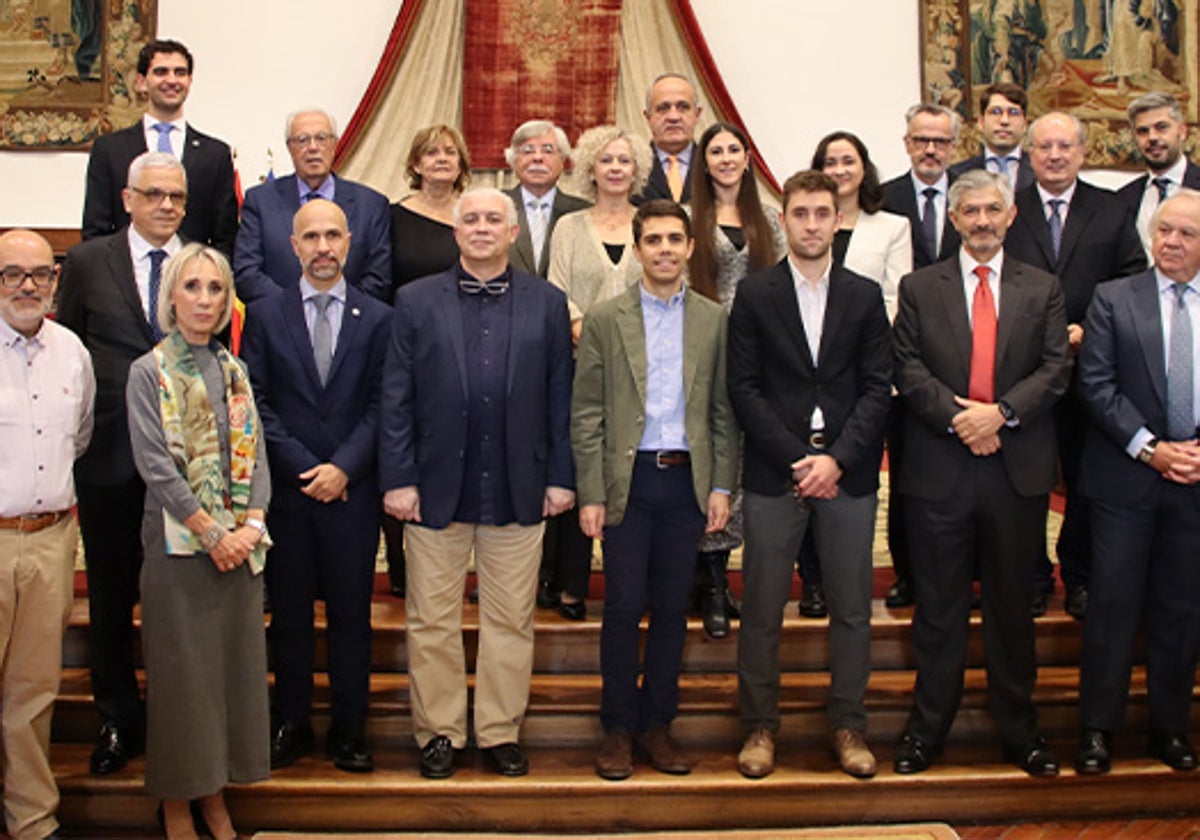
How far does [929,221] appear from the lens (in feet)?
15.3

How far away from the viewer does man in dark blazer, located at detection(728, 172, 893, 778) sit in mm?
3812

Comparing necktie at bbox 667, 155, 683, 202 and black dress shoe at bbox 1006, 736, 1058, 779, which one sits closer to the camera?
black dress shoe at bbox 1006, 736, 1058, 779

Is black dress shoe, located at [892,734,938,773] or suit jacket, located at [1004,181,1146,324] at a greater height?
suit jacket, located at [1004,181,1146,324]

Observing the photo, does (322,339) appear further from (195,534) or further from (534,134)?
(534,134)

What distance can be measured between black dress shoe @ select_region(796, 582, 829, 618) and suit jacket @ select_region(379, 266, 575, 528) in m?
1.20

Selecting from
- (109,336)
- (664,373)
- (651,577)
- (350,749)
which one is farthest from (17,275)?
(651,577)

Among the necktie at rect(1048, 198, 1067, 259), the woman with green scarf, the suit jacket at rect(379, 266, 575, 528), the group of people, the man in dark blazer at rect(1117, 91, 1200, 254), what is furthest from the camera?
the man in dark blazer at rect(1117, 91, 1200, 254)

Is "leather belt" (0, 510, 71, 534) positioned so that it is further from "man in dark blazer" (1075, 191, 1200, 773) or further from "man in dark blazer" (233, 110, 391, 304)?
"man in dark blazer" (1075, 191, 1200, 773)

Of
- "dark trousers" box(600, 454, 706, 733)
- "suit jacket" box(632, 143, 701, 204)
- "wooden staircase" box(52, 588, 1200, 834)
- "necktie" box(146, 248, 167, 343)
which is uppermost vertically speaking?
"suit jacket" box(632, 143, 701, 204)

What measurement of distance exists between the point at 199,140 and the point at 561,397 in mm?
1700

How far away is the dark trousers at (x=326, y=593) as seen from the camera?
150 inches

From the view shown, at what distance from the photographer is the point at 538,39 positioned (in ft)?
26.3

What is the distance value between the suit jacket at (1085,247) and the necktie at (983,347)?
1.66 ft

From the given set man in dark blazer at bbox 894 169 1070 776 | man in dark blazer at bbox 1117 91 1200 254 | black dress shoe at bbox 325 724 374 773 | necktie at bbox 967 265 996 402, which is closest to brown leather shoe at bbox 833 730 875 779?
man in dark blazer at bbox 894 169 1070 776
